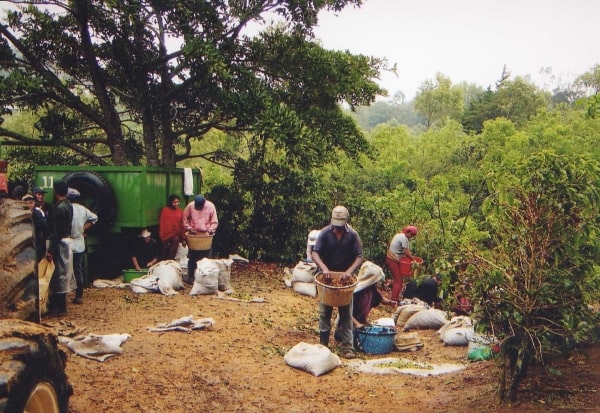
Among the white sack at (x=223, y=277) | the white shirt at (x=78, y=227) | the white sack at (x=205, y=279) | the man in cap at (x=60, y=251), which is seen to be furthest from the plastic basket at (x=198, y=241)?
the man in cap at (x=60, y=251)

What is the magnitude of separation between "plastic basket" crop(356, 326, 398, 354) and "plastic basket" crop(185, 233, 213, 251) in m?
3.54

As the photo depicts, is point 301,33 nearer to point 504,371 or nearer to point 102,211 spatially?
point 102,211

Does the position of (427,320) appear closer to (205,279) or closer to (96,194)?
(205,279)

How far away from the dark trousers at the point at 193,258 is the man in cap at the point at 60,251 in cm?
271

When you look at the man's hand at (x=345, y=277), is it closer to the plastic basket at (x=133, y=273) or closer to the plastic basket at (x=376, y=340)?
the plastic basket at (x=376, y=340)

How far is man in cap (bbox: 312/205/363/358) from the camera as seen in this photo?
23.8 ft

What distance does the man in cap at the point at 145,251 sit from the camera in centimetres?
1088

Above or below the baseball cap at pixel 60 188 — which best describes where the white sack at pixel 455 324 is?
below

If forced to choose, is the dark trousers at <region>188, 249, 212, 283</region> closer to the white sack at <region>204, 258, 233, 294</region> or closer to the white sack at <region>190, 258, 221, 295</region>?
the white sack at <region>204, 258, 233, 294</region>

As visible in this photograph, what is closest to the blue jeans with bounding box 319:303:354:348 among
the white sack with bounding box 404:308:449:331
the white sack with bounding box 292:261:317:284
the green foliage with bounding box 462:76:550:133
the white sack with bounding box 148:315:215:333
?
the white sack with bounding box 148:315:215:333

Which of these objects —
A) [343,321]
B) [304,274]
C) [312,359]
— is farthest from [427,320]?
[312,359]

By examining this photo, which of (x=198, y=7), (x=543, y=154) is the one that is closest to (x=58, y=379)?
(x=543, y=154)

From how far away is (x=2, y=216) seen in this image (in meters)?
3.93

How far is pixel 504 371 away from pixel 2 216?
12.8 ft
